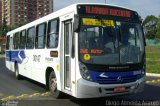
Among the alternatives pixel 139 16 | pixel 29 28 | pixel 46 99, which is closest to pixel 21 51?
pixel 29 28

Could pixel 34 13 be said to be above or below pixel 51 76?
above

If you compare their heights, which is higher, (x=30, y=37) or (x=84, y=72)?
(x=30, y=37)

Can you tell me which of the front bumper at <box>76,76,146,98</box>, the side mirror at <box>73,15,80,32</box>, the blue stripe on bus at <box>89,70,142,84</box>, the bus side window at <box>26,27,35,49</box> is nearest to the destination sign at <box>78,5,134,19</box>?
the side mirror at <box>73,15,80,32</box>

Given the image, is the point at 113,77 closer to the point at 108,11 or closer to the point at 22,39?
the point at 108,11

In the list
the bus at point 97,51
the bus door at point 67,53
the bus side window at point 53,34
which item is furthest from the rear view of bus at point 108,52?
the bus side window at point 53,34

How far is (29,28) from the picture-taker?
52.1 ft

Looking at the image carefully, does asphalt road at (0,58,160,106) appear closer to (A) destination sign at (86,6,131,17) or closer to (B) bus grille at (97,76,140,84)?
(B) bus grille at (97,76,140,84)

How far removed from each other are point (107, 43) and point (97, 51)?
41 centimetres

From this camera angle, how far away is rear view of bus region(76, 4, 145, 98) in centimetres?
956

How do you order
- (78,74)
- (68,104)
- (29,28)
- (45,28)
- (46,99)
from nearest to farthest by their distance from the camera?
1. (78,74)
2. (68,104)
3. (46,99)
4. (45,28)
5. (29,28)

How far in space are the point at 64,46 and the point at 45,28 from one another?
2436 millimetres

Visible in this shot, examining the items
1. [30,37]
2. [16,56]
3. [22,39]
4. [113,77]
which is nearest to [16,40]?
[16,56]

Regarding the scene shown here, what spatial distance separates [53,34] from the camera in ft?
38.9

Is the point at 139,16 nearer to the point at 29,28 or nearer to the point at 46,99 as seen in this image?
the point at 46,99
